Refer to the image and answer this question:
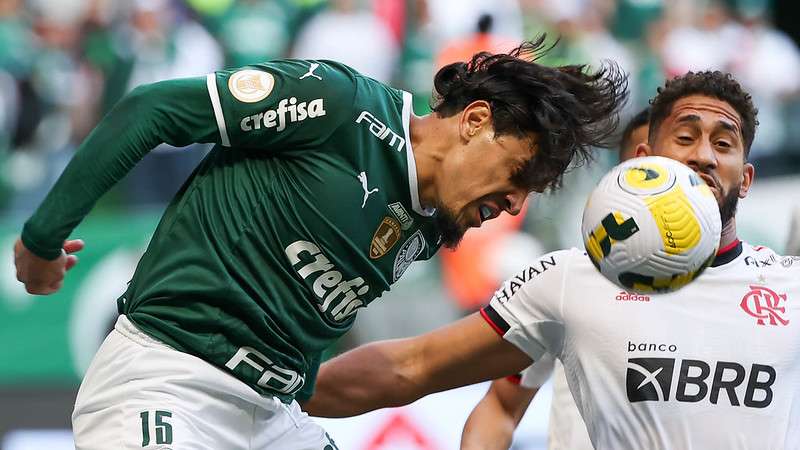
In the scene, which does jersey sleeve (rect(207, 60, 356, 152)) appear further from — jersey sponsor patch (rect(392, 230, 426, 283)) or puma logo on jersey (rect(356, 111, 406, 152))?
jersey sponsor patch (rect(392, 230, 426, 283))

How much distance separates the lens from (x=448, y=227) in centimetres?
354

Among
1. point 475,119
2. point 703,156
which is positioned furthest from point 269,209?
point 703,156

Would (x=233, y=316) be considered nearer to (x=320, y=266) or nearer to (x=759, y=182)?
(x=320, y=266)

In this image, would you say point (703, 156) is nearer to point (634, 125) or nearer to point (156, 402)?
point (634, 125)

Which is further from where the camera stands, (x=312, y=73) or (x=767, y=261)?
(x=767, y=261)

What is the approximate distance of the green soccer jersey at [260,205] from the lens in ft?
10.7

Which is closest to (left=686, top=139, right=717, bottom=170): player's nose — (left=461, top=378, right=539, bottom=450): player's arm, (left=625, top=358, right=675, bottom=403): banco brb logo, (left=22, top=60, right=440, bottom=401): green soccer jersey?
(left=625, top=358, right=675, bottom=403): banco brb logo

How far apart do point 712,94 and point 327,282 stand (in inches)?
48.7

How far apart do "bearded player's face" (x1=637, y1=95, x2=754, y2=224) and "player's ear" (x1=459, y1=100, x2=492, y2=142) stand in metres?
0.51

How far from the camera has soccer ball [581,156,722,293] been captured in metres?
2.86

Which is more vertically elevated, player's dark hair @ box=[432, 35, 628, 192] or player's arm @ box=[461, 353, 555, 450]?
player's dark hair @ box=[432, 35, 628, 192]

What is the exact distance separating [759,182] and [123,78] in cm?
485

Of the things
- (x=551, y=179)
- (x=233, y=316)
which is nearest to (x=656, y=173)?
(x=551, y=179)

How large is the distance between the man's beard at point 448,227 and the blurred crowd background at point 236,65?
13.2ft
